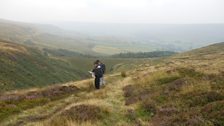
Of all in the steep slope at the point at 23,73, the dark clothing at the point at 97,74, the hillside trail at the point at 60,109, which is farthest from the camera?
the steep slope at the point at 23,73

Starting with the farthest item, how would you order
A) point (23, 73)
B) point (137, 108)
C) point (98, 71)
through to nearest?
point (23, 73) → point (98, 71) → point (137, 108)

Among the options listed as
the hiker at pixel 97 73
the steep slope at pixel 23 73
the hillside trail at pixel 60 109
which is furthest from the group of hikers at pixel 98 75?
the steep slope at pixel 23 73

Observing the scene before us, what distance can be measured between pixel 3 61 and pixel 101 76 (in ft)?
302

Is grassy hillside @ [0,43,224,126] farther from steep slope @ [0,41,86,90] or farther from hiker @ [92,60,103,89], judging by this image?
steep slope @ [0,41,86,90]

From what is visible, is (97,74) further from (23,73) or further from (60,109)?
(23,73)

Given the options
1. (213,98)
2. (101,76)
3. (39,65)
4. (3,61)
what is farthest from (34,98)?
(39,65)

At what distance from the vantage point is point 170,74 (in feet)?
90.5

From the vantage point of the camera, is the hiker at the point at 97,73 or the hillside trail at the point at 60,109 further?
the hiker at the point at 97,73

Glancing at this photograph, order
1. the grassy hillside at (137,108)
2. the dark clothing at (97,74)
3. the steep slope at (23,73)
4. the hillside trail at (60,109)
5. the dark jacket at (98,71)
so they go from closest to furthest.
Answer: the grassy hillside at (137,108) → the hillside trail at (60,109) → the dark clothing at (97,74) → the dark jacket at (98,71) → the steep slope at (23,73)

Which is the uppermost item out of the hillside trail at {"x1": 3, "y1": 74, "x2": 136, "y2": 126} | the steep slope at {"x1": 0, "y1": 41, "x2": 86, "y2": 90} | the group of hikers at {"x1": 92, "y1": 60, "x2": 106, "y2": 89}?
the group of hikers at {"x1": 92, "y1": 60, "x2": 106, "y2": 89}

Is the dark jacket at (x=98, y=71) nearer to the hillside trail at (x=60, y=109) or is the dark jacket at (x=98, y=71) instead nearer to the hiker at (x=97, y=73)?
the hiker at (x=97, y=73)

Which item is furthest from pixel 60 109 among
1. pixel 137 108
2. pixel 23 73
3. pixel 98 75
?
pixel 23 73

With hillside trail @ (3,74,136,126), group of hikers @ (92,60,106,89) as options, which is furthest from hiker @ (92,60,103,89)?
hillside trail @ (3,74,136,126)

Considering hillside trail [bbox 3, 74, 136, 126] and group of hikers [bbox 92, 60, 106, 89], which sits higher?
group of hikers [bbox 92, 60, 106, 89]
